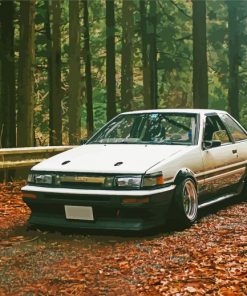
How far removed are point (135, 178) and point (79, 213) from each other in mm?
768

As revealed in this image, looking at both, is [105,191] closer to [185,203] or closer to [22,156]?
[185,203]

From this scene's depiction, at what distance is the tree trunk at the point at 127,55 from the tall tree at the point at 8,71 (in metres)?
4.98

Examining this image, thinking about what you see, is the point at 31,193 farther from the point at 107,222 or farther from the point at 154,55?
the point at 154,55

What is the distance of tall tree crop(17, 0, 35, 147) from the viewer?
44.9 feet

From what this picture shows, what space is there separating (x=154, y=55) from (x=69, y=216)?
72.6ft

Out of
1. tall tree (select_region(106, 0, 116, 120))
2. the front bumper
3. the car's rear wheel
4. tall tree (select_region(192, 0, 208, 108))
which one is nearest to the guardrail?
the front bumper

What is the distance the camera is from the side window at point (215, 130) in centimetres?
813

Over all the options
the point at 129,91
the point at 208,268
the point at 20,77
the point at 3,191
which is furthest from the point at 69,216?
the point at 129,91

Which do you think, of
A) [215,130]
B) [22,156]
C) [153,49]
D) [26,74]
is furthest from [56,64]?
[215,130]

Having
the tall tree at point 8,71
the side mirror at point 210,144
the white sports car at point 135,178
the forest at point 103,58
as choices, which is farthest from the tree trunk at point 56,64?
the side mirror at point 210,144

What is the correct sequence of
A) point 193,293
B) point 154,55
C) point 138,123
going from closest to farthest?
point 193,293 → point 138,123 → point 154,55

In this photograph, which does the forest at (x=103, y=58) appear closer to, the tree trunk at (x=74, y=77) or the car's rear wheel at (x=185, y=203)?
the tree trunk at (x=74, y=77)

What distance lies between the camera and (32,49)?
13.9 meters

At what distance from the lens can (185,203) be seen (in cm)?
707
